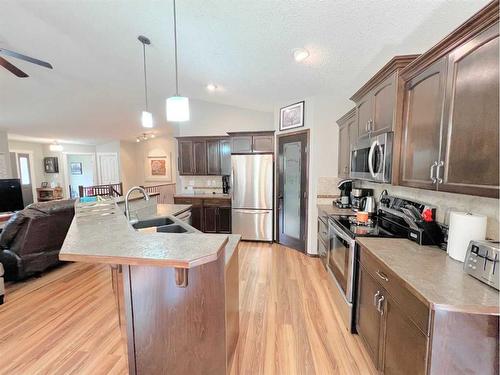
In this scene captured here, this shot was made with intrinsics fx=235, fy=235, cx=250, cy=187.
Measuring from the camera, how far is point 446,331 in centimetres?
100

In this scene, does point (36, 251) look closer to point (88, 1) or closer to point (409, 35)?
point (88, 1)

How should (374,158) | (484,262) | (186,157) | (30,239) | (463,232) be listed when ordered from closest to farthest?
(484,262)
(463,232)
(374,158)
(30,239)
(186,157)

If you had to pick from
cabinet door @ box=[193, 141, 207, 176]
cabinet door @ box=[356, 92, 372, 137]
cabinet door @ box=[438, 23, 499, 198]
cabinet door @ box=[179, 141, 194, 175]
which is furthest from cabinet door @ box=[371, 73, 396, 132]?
cabinet door @ box=[179, 141, 194, 175]

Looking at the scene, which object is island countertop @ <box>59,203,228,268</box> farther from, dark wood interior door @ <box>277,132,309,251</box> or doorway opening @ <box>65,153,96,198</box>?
doorway opening @ <box>65,153,96,198</box>

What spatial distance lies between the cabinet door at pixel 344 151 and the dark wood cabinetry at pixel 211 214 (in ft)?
7.42

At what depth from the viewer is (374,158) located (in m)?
2.09

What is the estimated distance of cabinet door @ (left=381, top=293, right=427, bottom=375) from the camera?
1093 millimetres

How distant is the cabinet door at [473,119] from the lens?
1.05m

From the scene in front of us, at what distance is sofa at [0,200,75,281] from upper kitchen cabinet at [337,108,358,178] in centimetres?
370

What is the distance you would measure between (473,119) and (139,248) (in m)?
1.79

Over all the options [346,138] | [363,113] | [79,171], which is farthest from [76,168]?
[363,113]

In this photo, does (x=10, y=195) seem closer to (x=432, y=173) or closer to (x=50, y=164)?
(x=50, y=164)

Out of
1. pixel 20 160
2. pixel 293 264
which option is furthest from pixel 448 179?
pixel 20 160

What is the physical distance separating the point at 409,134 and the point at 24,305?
392 centimetres
